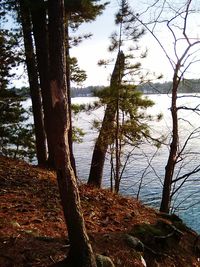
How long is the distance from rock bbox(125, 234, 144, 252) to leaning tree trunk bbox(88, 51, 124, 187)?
755 cm

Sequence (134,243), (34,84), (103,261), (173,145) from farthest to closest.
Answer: (34,84), (173,145), (134,243), (103,261)

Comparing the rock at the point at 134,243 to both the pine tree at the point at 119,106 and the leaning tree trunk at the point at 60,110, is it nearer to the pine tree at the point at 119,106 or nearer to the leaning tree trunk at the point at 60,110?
the leaning tree trunk at the point at 60,110

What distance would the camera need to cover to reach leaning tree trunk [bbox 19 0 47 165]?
1149cm

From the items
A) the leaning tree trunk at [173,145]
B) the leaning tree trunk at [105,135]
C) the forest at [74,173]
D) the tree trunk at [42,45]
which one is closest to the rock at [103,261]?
the forest at [74,173]

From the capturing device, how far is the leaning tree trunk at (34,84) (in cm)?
1149

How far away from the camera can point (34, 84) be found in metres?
12.3

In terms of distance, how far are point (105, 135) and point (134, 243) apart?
840 cm

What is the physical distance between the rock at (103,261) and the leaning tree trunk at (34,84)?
789 centimetres

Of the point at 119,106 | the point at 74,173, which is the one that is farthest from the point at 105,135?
the point at 74,173

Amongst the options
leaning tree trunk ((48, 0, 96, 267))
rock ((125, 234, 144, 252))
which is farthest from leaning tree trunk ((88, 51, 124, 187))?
leaning tree trunk ((48, 0, 96, 267))

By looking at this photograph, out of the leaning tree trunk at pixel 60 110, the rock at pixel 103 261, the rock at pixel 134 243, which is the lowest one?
the rock at pixel 134 243

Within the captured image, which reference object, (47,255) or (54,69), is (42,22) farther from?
(47,255)

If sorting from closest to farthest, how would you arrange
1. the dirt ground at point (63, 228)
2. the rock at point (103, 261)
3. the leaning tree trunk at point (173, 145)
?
1. the rock at point (103, 261)
2. the dirt ground at point (63, 228)
3. the leaning tree trunk at point (173, 145)

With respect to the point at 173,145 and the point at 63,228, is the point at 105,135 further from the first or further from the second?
the point at 63,228
